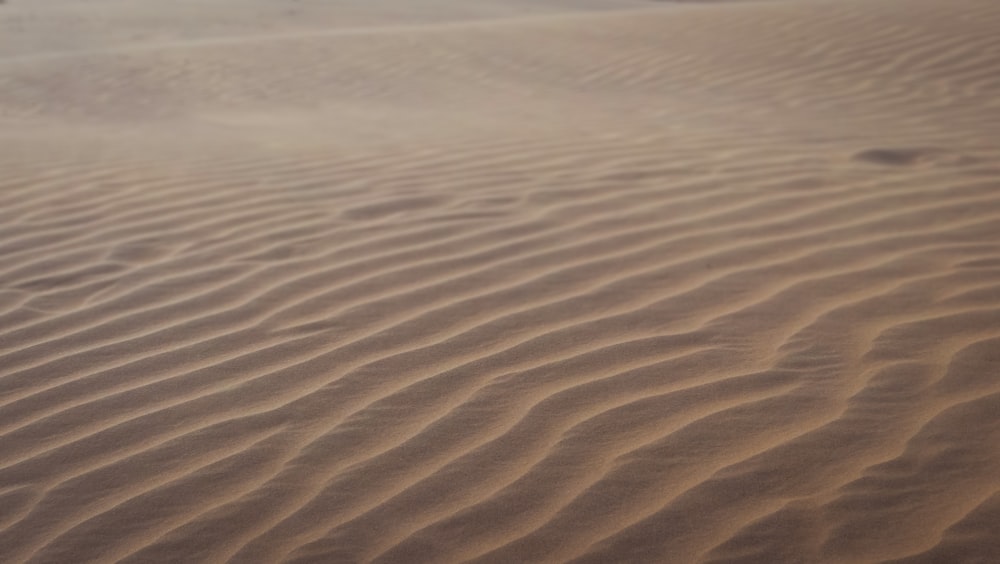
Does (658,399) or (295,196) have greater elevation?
(295,196)

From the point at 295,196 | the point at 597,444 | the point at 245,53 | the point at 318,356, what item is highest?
the point at 245,53

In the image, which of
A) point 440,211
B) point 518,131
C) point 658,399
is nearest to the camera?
point 658,399

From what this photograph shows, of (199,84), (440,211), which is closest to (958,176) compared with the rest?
(440,211)

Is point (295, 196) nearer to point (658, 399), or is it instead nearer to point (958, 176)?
point (658, 399)

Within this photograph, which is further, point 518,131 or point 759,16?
point 759,16

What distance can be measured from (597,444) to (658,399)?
26 cm

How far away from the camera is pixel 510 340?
8.87 ft

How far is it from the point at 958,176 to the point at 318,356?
2.91m

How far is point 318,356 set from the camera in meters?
2.64

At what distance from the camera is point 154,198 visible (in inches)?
166

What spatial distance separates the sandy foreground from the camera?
196 centimetres

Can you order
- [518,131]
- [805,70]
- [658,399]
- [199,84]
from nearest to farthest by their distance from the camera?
[658,399] → [518,131] → [805,70] → [199,84]

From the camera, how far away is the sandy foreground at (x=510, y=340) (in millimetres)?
1963

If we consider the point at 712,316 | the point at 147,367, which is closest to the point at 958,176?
the point at 712,316
